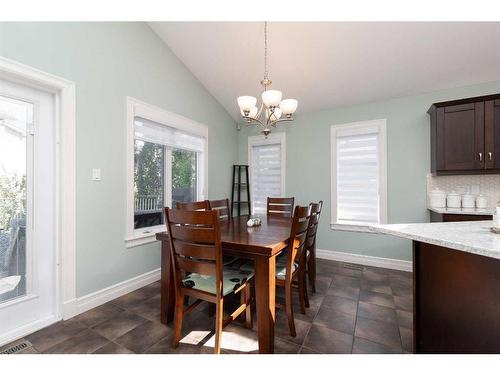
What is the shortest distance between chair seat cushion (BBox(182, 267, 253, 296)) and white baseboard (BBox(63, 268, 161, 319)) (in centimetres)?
115

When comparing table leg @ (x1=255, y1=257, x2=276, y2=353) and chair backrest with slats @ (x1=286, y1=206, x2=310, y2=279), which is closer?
table leg @ (x1=255, y1=257, x2=276, y2=353)

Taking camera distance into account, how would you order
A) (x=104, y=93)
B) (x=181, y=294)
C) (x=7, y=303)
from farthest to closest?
(x=104, y=93) < (x=7, y=303) < (x=181, y=294)

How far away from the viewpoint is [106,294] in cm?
228

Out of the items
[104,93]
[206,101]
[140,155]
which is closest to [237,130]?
[206,101]

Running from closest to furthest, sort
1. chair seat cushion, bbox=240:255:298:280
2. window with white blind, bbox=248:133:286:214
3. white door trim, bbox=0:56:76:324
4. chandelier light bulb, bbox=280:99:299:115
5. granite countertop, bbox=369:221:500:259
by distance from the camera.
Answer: granite countertop, bbox=369:221:500:259
chair seat cushion, bbox=240:255:298:280
white door trim, bbox=0:56:76:324
chandelier light bulb, bbox=280:99:299:115
window with white blind, bbox=248:133:286:214

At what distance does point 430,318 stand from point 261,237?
111cm

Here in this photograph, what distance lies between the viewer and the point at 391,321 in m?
1.93

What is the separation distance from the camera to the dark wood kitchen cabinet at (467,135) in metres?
2.52

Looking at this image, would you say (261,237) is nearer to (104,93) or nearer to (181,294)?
(181,294)

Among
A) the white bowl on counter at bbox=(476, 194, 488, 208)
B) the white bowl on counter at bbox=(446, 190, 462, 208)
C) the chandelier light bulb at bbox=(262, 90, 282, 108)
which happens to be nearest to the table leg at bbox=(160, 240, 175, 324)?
the chandelier light bulb at bbox=(262, 90, 282, 108)

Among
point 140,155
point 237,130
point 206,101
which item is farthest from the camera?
point 237,130

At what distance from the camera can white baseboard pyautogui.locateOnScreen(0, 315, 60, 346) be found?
5.49 feet

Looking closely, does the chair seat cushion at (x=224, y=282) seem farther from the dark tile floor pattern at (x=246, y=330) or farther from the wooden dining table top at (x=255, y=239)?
the dark tile floor pattern at (x=246, y=330)

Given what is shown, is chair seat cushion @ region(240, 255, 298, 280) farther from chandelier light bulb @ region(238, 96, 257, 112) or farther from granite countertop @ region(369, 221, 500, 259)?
chandelier light bulb @ region(238, 96, 257, 112)
